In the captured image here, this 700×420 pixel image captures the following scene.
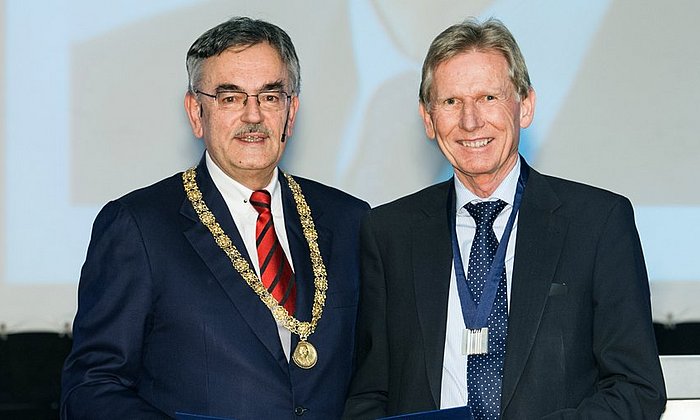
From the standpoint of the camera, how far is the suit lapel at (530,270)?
2.47 m

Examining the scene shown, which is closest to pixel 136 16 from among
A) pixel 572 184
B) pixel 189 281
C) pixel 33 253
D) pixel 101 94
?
pixel 101 94

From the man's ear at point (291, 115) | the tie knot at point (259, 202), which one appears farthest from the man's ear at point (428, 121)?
the tie knot at point (259, 202)

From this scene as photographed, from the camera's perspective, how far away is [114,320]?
2.71 meters

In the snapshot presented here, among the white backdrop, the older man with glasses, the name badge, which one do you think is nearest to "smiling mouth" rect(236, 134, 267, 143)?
A: the older man with glasses

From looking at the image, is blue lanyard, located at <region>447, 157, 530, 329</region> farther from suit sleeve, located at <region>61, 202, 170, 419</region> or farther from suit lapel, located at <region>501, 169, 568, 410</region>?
suit sleeve, located at <region>61, 202, 170, 419</region>

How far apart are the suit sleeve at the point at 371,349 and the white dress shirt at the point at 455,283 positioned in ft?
0.70

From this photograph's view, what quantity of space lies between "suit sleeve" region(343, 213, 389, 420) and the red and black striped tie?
19 centimetres

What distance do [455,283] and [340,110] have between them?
2016 millimetres

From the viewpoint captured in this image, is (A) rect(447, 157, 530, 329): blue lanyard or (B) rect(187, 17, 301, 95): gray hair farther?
(B) rect(187, 17, 301, 95): gray hair

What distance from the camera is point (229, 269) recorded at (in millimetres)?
2795

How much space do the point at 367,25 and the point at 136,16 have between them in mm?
942

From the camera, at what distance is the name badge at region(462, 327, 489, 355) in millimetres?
2490

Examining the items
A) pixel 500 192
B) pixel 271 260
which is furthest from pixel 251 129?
pixel 500 192

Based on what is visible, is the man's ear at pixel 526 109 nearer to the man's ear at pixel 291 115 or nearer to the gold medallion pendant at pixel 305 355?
the man's ear at pixel 291 115
